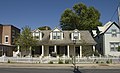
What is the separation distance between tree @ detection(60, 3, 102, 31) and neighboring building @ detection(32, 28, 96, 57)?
757 inches

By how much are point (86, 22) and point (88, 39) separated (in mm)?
21385

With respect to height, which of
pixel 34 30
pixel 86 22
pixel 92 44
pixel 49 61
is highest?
pixel 86 22

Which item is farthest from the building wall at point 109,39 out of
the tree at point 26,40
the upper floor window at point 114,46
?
the tree at point 26,40

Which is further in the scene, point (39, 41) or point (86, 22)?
point (86, 22)

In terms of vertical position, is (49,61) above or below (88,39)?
below

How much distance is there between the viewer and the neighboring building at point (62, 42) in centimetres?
4106

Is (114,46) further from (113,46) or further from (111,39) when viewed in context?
(111,39)

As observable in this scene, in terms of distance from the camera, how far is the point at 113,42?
41562 mm

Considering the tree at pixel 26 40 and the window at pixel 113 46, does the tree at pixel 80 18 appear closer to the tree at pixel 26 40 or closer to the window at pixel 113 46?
the window at pixel 113 46

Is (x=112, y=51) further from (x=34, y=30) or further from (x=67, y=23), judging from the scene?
(x=67, y=23)

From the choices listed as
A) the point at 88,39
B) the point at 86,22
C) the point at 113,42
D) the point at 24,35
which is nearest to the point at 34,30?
the point at 24,35

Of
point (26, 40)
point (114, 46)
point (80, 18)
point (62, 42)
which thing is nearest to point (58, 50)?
point (62, 42)

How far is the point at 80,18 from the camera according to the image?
2557 inches

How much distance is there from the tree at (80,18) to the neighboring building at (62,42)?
19225 mm
